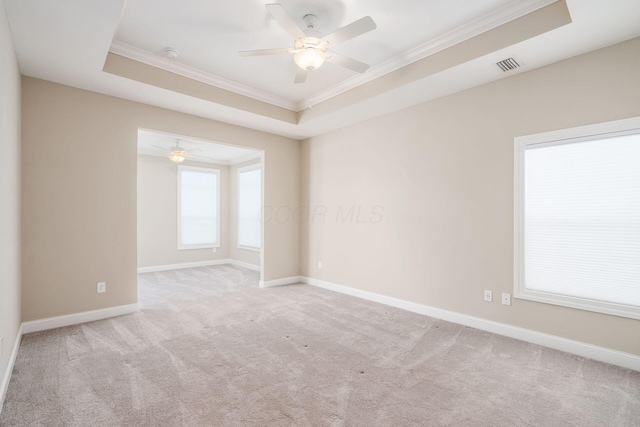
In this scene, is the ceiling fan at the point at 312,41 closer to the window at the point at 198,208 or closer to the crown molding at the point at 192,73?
the crown molding at the point at 192,73

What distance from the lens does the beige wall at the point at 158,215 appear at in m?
6.88

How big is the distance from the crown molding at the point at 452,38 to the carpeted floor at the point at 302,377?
9.84 feet

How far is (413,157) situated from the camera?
4.14m

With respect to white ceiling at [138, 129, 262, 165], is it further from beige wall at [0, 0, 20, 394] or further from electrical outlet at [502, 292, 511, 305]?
electrical outlet at [502, 292, 511, 305]

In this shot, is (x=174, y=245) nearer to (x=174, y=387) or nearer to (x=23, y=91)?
(x=23, y=91)

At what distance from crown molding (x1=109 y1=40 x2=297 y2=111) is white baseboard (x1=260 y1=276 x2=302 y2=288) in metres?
2.97

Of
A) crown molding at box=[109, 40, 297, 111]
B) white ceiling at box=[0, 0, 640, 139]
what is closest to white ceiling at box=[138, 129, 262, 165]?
crown molding at box=[109, 40, 297, 111]

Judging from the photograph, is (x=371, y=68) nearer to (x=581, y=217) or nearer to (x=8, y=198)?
(x=581, y=217)

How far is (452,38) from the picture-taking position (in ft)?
9.87

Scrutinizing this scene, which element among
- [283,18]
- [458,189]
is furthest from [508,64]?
[283,18]

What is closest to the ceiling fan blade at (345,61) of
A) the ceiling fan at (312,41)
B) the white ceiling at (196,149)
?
the ceiling fan at (312,41)

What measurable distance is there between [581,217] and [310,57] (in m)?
2.88

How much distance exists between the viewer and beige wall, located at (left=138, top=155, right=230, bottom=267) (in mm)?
6879

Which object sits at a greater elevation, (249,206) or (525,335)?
(249,206)
